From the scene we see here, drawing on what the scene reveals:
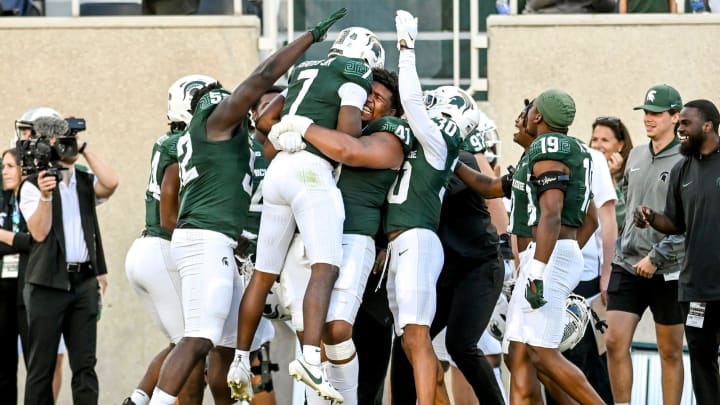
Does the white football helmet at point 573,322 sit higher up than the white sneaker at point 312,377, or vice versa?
the white football helmet at point 573,322

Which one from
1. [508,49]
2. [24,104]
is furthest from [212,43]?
[508,49]

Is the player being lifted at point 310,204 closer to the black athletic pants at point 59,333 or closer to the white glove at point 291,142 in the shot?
the white glove at point 291,142

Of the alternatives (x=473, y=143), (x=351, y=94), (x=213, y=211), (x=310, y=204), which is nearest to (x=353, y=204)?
(x=310, y=204)

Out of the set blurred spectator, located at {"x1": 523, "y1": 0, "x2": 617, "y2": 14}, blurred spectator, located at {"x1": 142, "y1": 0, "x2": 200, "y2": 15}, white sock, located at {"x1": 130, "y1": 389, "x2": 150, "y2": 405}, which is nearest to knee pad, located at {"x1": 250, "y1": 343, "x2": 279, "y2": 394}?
white sock, located at {"x1": 130, "y1": 389, "x2": 150, "y2": 405}

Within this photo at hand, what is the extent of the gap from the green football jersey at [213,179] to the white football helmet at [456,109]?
1.35m

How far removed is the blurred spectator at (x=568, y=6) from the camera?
43.3 feet

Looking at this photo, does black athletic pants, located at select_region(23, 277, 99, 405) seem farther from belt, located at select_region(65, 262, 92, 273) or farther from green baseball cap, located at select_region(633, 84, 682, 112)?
green baseball cap, located at select_region(633, 84, 682, 112)

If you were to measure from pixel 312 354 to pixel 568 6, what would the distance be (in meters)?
5.31

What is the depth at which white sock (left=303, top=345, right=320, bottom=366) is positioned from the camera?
8953mm

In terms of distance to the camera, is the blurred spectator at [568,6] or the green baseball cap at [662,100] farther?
the blurred spectator at [568,6]

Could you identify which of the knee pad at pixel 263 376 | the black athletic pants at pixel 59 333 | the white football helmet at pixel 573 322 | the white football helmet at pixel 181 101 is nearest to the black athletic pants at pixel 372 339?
the knee pad at pixel 263 376

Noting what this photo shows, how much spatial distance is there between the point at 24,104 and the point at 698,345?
6.03m

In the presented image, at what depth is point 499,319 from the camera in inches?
453

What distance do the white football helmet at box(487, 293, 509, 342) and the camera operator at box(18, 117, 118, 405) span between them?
2.93 meters
